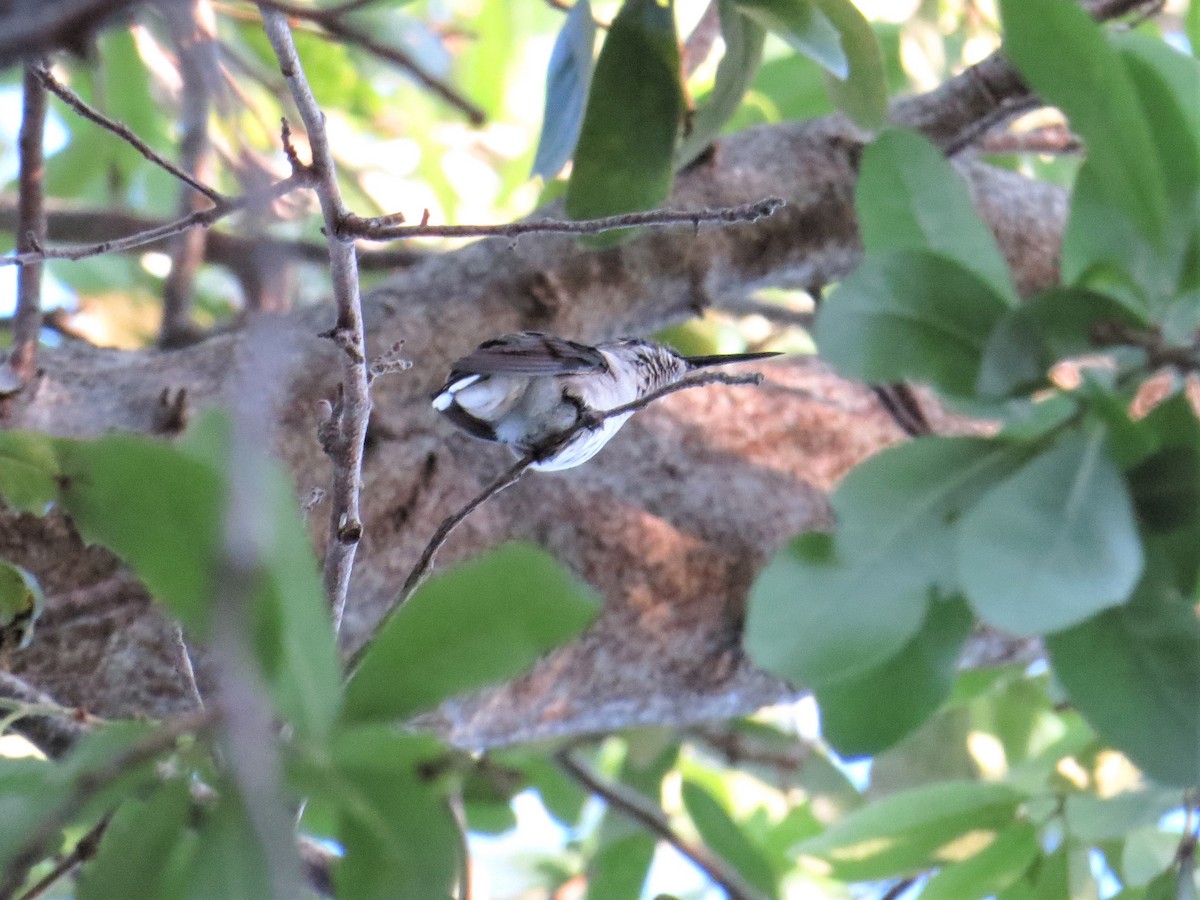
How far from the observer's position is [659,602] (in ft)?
4.53

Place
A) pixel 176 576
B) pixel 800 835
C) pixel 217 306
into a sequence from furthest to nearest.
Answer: pixel 217 306, pixel 800 835, pixel 176 576

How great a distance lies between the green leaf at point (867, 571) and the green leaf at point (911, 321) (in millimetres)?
60

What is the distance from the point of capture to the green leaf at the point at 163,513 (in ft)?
1.74

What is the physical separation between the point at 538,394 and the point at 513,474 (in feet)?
1.01

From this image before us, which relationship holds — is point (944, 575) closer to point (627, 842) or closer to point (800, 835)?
point (627, 842)

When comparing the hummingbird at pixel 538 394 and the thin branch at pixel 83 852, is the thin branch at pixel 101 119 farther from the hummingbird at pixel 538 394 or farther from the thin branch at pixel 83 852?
the thin branch at pixel 83 852

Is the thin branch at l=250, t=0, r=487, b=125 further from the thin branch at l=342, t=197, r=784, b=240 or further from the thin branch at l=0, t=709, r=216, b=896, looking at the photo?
the thin branch at l=0, t=709, r=216, b=896

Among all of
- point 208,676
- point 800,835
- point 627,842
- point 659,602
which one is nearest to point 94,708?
point 208,676

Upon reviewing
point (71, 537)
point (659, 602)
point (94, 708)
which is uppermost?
point (71, 537)

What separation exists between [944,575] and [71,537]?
86cm

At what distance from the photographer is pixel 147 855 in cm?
61

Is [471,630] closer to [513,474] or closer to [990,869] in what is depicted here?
[513,474]

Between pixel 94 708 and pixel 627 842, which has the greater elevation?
pixel 94 708

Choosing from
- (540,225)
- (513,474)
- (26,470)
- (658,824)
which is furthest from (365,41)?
(658,824)
